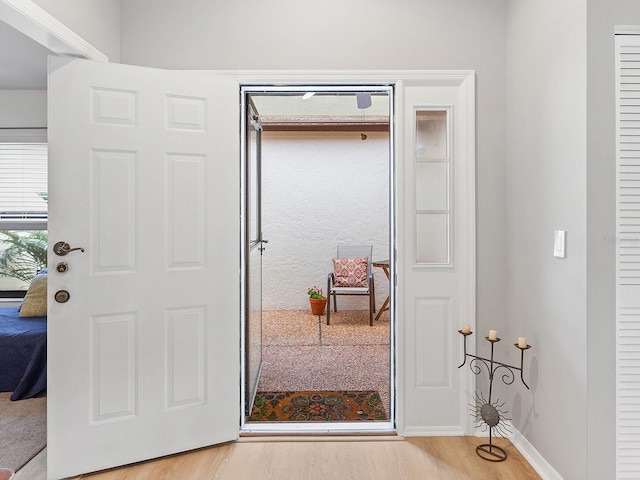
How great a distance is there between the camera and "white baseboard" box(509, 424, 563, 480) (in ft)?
6.64

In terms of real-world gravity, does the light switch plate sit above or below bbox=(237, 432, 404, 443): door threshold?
above

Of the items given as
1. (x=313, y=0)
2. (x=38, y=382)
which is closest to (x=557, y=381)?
(x=313, y=0)

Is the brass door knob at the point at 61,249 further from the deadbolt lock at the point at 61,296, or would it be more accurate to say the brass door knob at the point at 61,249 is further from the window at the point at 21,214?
the window at the point at 21,214

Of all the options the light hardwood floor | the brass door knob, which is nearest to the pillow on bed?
the light hardwood floor

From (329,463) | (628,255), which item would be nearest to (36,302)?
(329,463)

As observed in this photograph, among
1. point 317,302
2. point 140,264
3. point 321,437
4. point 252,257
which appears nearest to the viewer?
point 140,264

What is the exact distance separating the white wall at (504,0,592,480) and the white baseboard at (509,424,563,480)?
1.5 inches

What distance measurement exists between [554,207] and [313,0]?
175 cm

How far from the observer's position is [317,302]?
17.9 ft

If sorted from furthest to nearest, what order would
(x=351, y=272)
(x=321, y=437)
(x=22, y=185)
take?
(x=351, y=272), (x=22, y=185), (x=321, y=437)

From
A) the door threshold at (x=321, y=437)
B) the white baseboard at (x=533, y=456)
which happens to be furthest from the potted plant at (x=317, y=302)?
the white baseboard at (x=533, y=456)

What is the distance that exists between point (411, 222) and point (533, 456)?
4.46 ft

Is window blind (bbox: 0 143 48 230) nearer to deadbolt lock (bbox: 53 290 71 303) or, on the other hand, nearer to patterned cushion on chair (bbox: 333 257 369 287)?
deadbolt lock (bbox: 53 290 71 303)

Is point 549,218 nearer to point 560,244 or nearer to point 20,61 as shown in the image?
point 560,244
